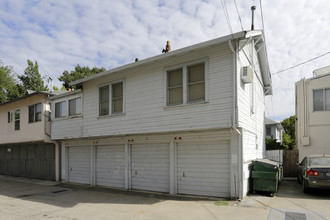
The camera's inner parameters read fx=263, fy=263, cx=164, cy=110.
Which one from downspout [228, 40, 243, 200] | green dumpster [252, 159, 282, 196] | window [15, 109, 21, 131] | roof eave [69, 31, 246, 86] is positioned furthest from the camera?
window [15, 109, 21, 131]

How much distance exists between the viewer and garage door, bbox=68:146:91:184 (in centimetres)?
1452

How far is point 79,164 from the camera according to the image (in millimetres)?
15039

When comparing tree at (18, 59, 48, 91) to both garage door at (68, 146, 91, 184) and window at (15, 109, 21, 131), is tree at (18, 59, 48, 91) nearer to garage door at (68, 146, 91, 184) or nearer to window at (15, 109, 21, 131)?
window at (15, 109, 21, 131)

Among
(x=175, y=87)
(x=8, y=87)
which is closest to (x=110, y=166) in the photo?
(x=175, y=87)

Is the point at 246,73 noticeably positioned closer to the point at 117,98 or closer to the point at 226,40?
the point at 226,40

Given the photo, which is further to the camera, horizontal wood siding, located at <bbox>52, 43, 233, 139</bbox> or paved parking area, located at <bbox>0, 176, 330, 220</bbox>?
horizontal wood siding, located at <bbox>52, 43, 233, 139</bbox>

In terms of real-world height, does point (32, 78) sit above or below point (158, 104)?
above

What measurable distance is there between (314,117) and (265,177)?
7680 millimetres

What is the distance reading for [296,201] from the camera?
8969 millimetres

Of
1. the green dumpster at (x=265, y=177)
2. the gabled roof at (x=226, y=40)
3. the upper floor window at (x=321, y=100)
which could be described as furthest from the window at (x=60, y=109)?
the upper floor window at (x=321, y=100)

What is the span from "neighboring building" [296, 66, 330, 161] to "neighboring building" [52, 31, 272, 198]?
154 inches

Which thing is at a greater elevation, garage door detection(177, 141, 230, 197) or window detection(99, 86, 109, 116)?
window detection(99, 86, 109, 116)

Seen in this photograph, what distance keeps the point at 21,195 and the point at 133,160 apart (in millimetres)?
5357

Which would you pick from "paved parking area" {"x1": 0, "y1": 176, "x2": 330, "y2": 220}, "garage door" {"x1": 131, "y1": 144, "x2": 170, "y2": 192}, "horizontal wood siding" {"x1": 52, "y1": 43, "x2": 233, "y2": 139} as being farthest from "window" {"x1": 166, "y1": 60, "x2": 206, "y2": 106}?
"paved parking area" {"x1": 0, "y1": 176, "x2": 330, "y2": 220}
